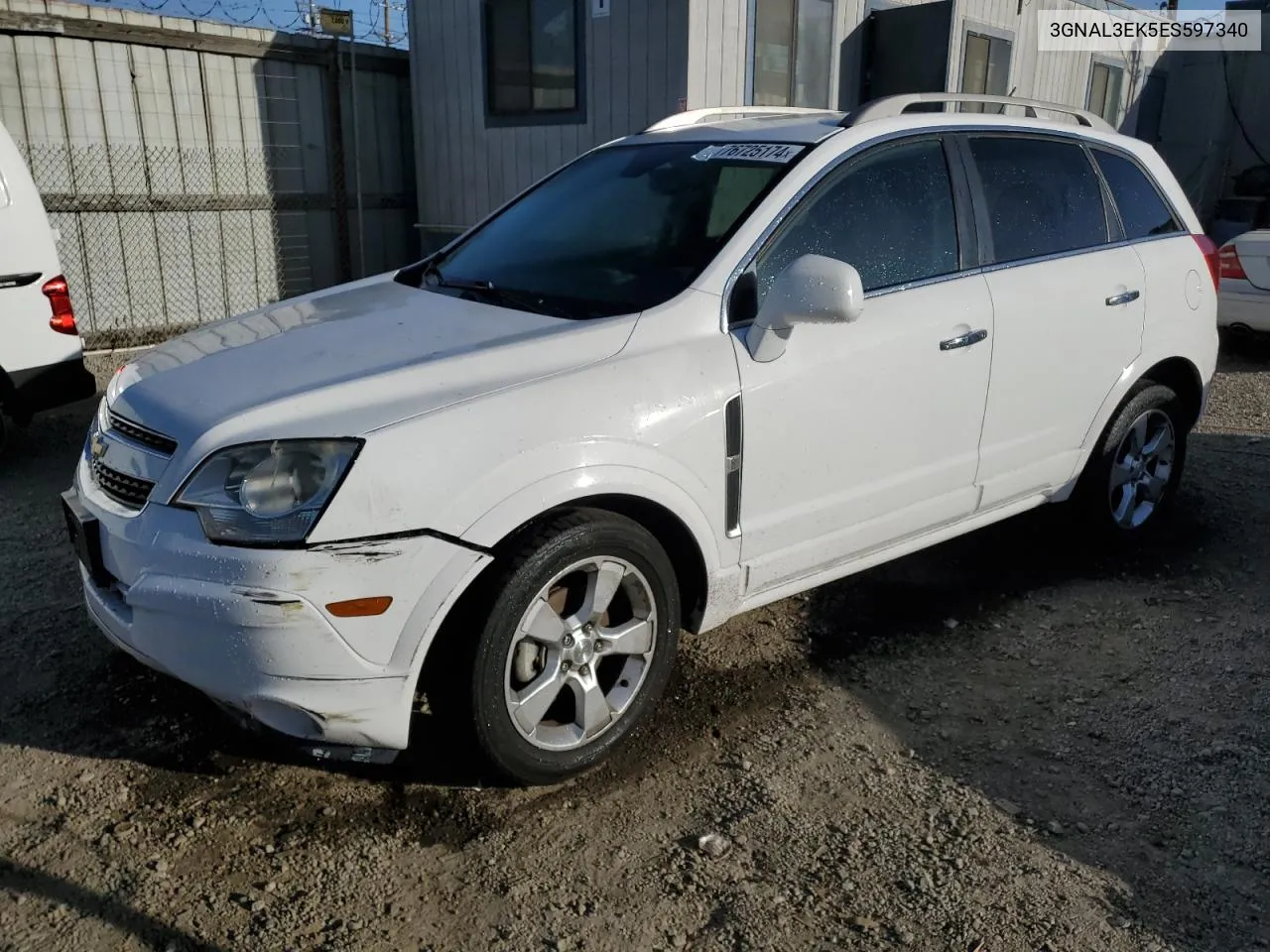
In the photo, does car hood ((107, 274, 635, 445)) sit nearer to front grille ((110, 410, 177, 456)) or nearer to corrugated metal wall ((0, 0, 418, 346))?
front grille ((110, 410, 177, 456))

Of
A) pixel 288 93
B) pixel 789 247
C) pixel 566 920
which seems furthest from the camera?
pixel 288 93

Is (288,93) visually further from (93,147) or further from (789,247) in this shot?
(789,247)

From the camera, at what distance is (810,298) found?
3.08 m

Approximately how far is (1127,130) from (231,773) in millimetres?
15207

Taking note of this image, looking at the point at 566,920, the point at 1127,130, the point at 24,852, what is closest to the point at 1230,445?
the point at 566,920

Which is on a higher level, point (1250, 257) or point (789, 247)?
point (789, 247)

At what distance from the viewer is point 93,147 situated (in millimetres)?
8812

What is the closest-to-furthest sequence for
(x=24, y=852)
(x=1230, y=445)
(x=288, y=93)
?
(x=24, y=852), (x=1230, y=445), (x=288, y=93)

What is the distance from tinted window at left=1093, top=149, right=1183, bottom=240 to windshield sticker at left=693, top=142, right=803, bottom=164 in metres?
1.75

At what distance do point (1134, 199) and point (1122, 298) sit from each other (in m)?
0.60

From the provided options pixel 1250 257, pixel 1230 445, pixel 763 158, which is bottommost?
pixel 1230 445

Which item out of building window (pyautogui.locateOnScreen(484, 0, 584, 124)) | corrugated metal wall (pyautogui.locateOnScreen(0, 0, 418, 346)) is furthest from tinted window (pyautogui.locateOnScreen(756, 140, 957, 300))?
corrugated metal wall (pyautogui.locateOnScreen(0, 0, 418, 346))

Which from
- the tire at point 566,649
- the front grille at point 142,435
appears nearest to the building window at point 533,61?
the front grille at point 142,435

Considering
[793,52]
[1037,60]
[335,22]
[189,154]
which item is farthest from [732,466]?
[1037,60]
